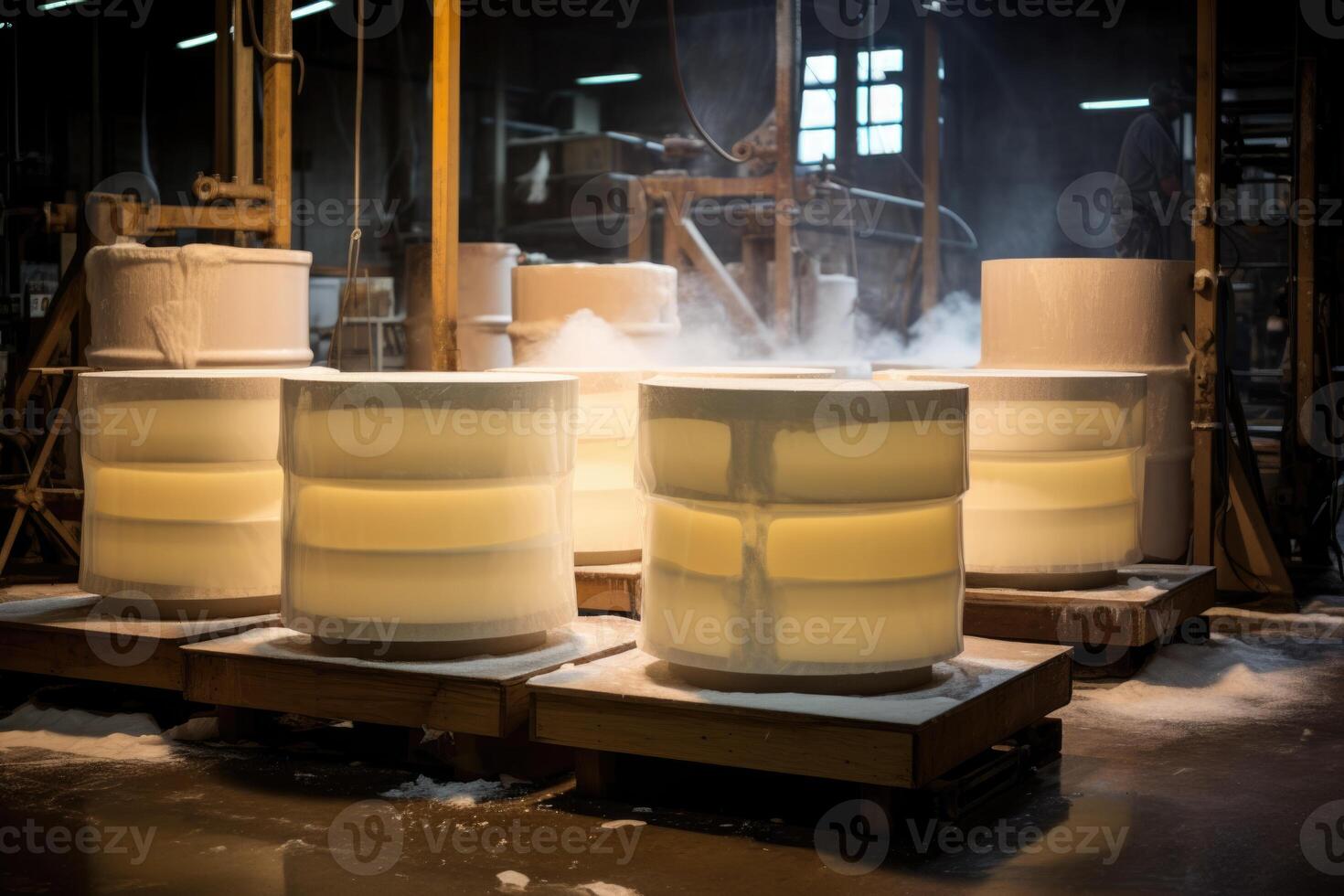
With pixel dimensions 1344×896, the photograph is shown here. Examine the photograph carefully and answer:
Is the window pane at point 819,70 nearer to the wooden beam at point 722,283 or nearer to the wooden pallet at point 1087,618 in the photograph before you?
the wooden beam at point 722,283

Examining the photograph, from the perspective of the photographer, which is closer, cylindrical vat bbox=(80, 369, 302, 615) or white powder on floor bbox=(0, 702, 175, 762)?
white powder on floor bbox=(0, 702, 175, 762)

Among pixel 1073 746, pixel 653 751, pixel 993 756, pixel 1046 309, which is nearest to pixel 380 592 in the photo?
pixel 653 751

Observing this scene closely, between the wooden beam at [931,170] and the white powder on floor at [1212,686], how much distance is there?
8.01 metres

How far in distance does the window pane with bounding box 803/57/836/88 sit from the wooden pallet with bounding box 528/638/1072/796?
16.3 meters

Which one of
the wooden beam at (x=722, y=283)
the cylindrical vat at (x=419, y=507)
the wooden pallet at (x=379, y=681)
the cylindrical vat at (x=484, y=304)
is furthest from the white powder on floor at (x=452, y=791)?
the wooden beam at (x=722, y=283)

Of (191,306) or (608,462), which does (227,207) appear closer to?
(191,306)

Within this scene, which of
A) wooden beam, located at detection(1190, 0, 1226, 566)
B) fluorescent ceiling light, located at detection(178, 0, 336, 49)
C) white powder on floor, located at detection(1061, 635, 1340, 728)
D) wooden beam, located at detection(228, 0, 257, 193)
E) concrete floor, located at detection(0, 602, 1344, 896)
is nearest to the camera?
concrete floor, located at detection(0, 602, 1344, 896)

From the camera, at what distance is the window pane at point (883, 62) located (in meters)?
19.9

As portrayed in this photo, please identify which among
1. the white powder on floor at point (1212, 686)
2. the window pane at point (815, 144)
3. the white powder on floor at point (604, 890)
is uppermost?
the window pane at point (815, 144)

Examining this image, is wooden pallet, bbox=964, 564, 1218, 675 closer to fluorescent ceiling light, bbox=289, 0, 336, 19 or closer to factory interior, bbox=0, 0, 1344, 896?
factory interior, bbox=0, 0, 1344, 896


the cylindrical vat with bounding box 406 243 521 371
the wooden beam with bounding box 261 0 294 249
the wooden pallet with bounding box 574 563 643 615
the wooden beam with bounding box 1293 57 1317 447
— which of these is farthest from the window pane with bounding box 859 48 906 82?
the wooden pallet with bounding box 574 563 643 615

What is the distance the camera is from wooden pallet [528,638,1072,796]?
373 cm

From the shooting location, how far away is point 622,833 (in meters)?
3.92

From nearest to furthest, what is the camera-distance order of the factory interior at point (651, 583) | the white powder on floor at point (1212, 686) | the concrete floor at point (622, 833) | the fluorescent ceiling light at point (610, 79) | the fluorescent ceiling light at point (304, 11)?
the concrete floor at point (622, 833)
the factory interior at point (651, 583)
the white powder on floor at point (1212, 686)
the fluorescent ceiling light at point (304, 11)
the fluorescent ceiling light at point (610, 79)
